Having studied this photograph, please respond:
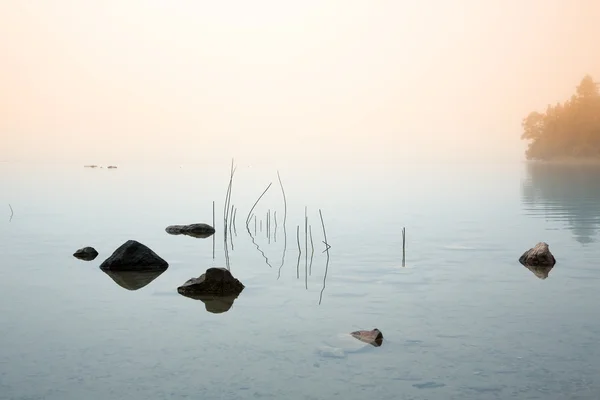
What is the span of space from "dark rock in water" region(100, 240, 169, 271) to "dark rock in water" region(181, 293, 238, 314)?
3646 mm

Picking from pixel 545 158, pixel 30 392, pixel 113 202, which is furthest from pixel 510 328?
pixel 545 158

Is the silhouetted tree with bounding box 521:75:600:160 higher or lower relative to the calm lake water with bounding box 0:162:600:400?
higher

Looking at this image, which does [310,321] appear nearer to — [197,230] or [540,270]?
[540,270]

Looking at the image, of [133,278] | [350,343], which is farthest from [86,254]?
[350,343]

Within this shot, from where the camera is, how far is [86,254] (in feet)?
68.7

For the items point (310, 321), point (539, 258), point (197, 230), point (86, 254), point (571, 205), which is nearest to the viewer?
point (310, 321)

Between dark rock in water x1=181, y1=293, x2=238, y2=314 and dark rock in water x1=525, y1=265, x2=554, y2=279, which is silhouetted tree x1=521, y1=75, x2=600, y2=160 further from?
dark rock in water x1=181, y1=293, x2=238, y2=314

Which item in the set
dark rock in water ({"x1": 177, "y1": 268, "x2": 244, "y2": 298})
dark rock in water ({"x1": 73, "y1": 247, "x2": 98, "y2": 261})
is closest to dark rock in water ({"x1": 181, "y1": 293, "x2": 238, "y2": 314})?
dark rock in water ({"x1": 177, "y1": 268, "x2": 244, "y2": 298})

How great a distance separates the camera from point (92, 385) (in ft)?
30.9

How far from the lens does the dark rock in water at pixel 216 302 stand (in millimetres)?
13781

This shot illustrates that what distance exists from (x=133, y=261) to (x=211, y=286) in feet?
13.0

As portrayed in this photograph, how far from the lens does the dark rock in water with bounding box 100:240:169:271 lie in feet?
59.8

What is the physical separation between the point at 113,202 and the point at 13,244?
20411 millimetres

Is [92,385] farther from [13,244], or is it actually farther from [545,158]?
[545,158]
